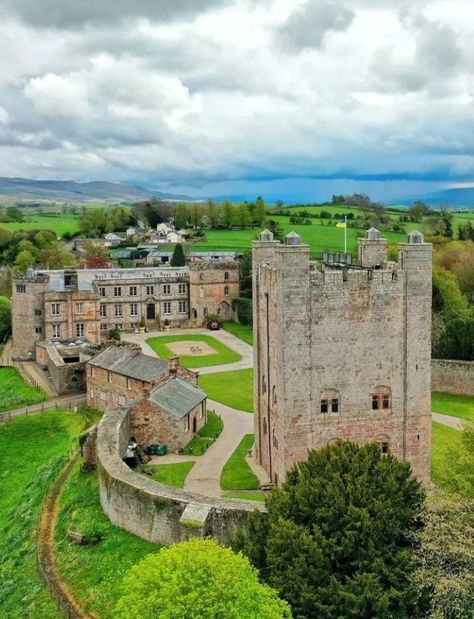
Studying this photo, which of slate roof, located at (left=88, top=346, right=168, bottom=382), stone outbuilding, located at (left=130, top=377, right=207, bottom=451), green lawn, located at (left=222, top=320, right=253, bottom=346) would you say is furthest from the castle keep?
green lawn, located at (left=222, top=320, right=253, bottom=346)

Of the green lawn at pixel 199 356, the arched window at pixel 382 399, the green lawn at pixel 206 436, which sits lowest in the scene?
the green lawn at pixel 206 436

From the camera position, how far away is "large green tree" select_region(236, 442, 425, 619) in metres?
20.1

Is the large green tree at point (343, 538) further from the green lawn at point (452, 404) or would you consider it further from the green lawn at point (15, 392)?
the green lawn at point (15, 392)

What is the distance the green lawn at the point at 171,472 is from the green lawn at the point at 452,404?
786 inches

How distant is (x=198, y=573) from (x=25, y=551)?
15.2m

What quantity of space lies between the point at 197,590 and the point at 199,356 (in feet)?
158

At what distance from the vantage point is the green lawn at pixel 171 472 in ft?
111

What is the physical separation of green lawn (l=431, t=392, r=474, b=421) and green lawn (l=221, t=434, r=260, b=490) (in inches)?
634

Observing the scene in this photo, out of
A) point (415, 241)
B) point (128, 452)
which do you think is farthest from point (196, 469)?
point (415, 241)

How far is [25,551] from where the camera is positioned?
3119 centimetres

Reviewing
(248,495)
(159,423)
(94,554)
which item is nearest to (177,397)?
(159,423)

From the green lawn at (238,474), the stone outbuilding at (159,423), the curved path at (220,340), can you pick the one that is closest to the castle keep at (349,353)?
the green lawn at (238,474)

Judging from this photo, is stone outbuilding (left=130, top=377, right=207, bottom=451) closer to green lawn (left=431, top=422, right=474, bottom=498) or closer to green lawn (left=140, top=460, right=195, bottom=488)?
green lawn (left=140, top=460, right=195, bottom=488)

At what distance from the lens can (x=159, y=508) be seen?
27266mm
